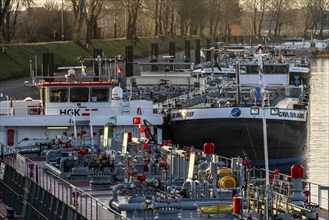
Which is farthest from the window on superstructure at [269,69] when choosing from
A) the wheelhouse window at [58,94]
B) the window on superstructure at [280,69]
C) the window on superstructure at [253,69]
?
the wheelhouse window at [58,94]

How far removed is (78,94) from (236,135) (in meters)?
9.01

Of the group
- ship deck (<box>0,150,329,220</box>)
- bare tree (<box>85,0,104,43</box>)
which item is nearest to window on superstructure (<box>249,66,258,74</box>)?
bare tree (<box>85,0,104,43</box>)

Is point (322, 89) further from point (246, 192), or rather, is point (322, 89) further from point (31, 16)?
point (246, 192)

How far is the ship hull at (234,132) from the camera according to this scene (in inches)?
2410

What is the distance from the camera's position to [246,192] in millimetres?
33625

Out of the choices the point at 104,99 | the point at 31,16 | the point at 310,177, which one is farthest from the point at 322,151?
the point at 31,16

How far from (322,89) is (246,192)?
8566 centimetres

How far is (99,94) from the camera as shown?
58562 mm

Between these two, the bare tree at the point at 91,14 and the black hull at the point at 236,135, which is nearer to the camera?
the black hull at the point at 236,135

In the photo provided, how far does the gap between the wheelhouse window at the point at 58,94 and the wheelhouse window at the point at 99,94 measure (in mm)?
1318

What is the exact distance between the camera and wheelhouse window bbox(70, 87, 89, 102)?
58.1 meters

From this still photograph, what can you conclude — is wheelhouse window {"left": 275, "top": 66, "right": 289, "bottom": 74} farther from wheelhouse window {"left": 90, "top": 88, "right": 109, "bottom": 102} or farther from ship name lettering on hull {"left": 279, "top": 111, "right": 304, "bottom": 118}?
wheelhouse window {"left": 90, "top": 88, "right": 109, "bottom": 102}

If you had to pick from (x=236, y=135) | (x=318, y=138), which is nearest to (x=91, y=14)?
(x=318, y=138)

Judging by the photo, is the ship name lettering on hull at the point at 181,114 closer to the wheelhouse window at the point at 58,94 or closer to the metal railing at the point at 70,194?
the wheelhouse window at the point at 58,94
